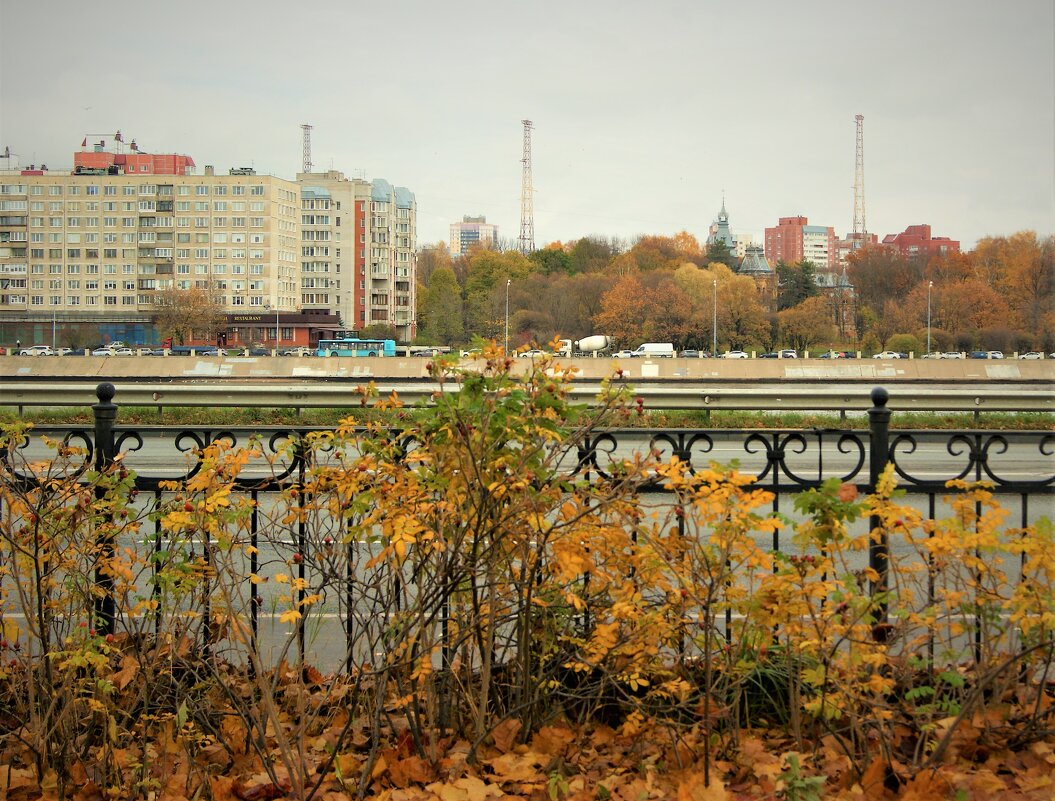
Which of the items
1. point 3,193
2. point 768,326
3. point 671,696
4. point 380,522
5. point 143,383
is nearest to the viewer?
point 380,522

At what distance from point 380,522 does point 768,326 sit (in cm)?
6132

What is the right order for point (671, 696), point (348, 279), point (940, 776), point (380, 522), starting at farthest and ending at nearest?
1. point (348, 279)
2. point (671, 696)
3. point (380, 522)
4. point (940, 776)

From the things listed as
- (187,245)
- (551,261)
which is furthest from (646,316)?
(187,245)

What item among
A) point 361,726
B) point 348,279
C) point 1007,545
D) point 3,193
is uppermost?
point 3,193

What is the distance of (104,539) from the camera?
4379 millimetres

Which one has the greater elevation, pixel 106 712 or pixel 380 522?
pixel 380 522

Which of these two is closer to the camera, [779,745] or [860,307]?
[779,745]

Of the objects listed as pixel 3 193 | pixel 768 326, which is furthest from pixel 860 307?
pixel 3 193

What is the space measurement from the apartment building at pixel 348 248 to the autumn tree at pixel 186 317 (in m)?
26.9

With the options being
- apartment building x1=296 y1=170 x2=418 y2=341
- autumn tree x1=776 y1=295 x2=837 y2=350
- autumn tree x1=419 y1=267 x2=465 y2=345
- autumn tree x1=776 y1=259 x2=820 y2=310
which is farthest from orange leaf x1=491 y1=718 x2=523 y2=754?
apartment building x1=296 y1=170 x2=418 y2=341

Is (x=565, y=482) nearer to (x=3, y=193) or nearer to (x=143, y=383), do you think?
(x=143, y=383)

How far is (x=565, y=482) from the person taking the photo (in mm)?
3824

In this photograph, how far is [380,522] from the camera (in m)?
3.76

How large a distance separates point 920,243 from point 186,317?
54.9m
